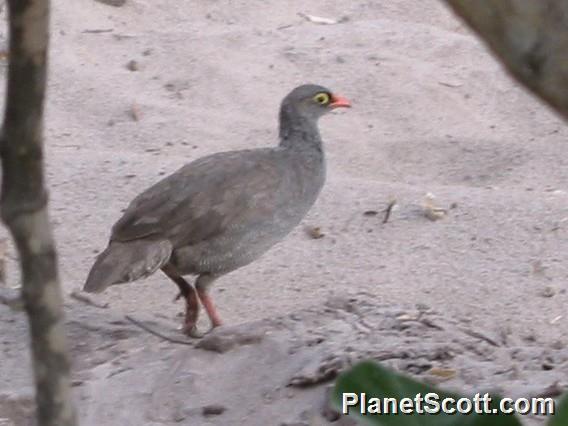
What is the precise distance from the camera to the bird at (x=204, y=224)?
4535mm

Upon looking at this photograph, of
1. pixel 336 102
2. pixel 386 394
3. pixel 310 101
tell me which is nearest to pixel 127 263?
pixel 310 101

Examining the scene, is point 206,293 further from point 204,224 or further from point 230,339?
point 230,339

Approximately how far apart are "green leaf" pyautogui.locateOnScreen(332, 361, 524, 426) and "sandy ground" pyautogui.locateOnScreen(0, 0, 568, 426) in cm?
127

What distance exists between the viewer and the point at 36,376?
191 cm

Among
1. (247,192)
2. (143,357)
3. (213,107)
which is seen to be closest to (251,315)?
(247,192)

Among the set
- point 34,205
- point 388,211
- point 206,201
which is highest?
point 34,205

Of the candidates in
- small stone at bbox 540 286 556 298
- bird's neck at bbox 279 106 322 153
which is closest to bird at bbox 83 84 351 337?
bird's neck at bbox 279 106 322 153

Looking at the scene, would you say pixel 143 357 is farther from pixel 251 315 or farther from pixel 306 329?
pixel 251 315

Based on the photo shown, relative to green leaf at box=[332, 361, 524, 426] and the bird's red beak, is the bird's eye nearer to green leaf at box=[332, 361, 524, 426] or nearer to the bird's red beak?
the bird's red beak

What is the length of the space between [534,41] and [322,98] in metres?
4.13

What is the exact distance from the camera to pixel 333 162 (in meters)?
6.52

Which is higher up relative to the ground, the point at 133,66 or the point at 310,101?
the point at 310,101

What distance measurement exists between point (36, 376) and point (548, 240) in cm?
377

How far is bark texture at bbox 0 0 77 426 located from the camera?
5.81ft
